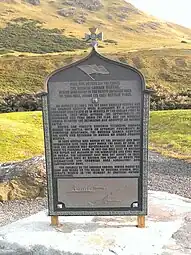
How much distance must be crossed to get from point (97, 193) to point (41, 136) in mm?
11724

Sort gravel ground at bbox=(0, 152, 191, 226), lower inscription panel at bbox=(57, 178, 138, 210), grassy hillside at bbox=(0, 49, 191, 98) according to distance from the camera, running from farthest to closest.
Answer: grassy hillside at bbox=(0, 49, 191, 98)
gravel ground at bbox=(0, 152, 191, 226)
lower inscription panel at bbox=(57, 178, 138, 210)

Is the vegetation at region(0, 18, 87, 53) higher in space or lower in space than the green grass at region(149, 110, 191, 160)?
lower

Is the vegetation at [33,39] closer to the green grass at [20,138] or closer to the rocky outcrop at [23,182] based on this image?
the green grass at [20,138]

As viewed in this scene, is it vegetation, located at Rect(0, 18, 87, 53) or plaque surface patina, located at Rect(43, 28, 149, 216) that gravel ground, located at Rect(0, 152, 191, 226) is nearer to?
plaque surface patina, located at Rect(43, 28, 149, 216)

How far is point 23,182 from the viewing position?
395 inches

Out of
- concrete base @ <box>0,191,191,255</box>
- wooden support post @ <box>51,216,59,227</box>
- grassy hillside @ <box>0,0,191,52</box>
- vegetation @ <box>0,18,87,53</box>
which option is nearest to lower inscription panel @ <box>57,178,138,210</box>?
wooden support post @ <box>51,216,59,227</box>

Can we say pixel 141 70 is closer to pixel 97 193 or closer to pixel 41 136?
pixel 41 136

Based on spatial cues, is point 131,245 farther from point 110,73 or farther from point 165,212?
point 110,73

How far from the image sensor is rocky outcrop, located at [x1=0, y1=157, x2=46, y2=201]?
9.98 m

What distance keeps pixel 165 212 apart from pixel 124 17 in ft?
396

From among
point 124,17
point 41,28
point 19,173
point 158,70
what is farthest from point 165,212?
point 124,17

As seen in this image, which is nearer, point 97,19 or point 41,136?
point 41,136

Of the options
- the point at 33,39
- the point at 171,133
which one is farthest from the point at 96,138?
the point at 33,39

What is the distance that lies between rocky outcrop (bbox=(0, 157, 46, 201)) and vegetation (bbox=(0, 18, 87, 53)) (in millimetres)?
52053
